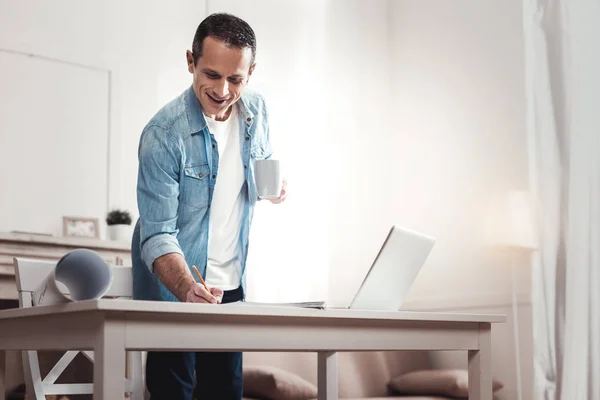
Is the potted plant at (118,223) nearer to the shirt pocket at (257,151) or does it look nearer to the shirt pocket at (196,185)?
the shirt pocket at (257,151)

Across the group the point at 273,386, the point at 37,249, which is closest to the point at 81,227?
the point at 37,249

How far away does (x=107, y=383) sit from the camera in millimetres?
1214

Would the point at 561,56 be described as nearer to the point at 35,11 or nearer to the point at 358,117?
the point at 358,117

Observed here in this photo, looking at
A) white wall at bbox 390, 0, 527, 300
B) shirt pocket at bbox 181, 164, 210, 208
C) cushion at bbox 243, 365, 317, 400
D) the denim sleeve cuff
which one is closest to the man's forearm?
the denim sleeve cuff

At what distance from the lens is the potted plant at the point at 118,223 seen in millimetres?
3770

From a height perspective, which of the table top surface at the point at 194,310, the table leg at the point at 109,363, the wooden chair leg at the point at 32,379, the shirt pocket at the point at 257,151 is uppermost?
the shirt pocket at the point at 257,151

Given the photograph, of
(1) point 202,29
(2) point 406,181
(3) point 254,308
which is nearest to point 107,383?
(3) point 254,308

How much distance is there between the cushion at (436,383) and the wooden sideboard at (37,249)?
138 cm

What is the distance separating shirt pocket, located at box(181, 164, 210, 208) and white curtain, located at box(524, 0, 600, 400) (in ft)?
5.42

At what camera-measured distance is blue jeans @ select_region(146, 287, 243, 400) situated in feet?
6.19

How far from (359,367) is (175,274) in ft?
7.11

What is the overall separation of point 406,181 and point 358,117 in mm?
440

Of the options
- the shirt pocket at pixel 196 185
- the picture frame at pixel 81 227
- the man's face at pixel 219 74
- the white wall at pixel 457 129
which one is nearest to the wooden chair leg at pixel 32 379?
the shirt pocket at pixel 196 185

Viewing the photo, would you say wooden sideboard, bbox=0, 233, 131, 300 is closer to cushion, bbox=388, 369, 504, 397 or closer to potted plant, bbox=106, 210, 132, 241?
potted plant, bbox=106, 210, 132, 241
